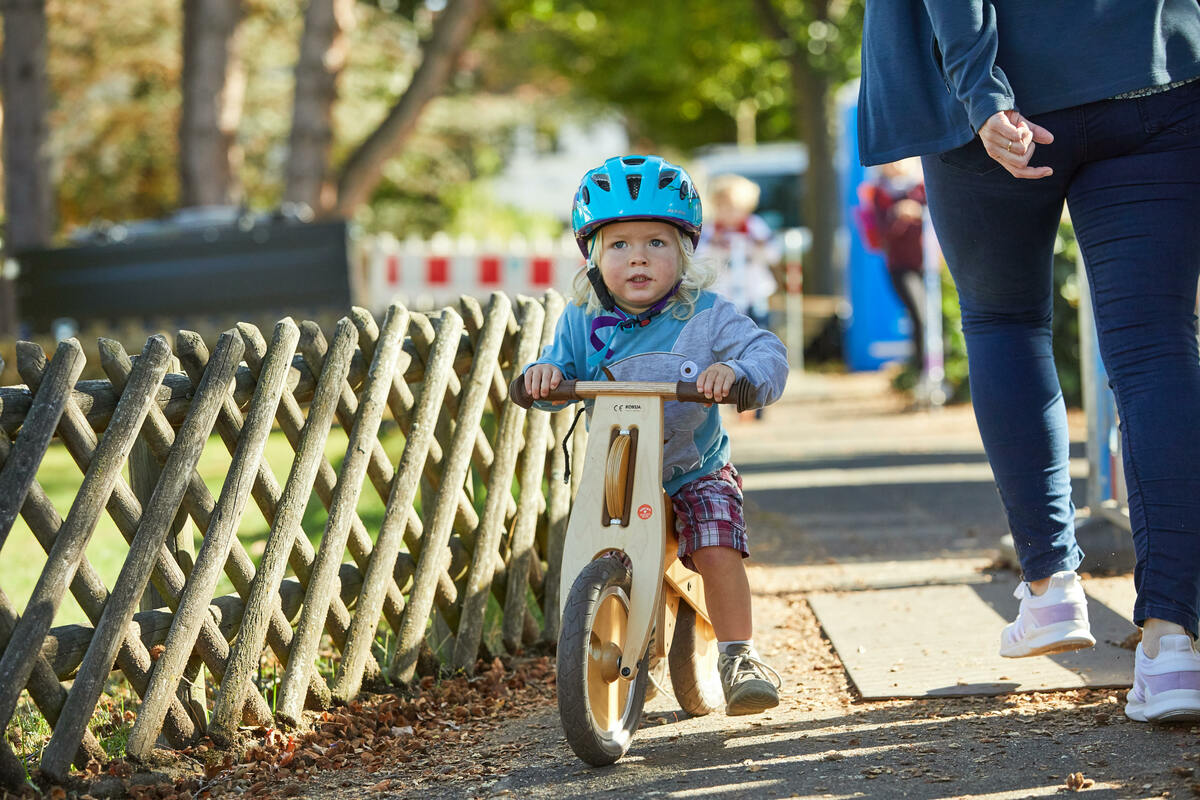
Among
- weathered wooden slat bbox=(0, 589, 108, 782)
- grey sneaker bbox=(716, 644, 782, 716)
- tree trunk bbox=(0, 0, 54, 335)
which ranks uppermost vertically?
tree trunk bbox=(0, 0, 54, 335)

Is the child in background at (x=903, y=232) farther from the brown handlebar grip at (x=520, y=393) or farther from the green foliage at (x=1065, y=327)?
the brown handlebar grip at (x=520, y=393)

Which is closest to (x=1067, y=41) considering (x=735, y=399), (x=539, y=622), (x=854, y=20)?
(x=735, y=399)

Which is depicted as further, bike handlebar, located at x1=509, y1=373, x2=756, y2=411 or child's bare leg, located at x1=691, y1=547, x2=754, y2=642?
child's bare leg, located at x1=691, y1=547, x2=754, y2=642

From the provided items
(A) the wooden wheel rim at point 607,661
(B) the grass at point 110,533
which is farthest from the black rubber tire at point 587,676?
(B) the grass at point 110,533

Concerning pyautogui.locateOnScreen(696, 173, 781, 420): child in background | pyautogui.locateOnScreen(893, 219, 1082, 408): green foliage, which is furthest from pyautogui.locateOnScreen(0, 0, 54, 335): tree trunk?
pyautogui.locateOnScreen(893, 219, 1082, 408): green foliage

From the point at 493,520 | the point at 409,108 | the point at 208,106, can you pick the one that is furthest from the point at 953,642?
the point at 409,108

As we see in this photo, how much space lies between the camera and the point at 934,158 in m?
3.31

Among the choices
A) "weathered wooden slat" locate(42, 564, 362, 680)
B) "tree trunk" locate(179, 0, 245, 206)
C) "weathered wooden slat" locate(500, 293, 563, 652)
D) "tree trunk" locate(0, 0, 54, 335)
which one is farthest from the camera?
"tree trunk" locate(179, 0, 245, 206)

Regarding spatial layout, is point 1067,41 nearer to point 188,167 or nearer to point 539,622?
point 539,622

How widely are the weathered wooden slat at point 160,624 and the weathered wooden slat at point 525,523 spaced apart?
1.83 feet

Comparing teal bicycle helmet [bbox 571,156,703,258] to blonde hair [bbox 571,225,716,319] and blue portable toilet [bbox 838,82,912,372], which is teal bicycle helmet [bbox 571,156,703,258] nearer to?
blonde hair [bbox 571,225,716,319]

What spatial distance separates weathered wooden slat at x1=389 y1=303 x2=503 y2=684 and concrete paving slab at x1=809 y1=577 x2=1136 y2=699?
1.15 metres

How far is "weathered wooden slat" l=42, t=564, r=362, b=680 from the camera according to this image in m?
3.13

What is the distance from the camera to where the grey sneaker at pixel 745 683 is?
330 cm
